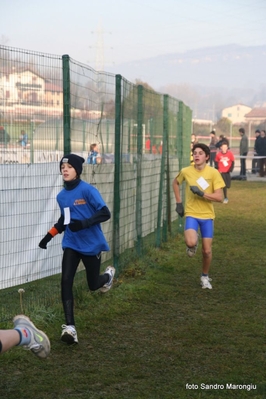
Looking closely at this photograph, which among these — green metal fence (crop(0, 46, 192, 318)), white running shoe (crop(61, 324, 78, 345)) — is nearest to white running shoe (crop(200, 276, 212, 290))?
green metal fence (crop(0, 46, 192, 318))

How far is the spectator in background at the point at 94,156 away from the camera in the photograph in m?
9.38

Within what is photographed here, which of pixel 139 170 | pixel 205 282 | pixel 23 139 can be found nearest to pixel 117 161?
pixel 139 170

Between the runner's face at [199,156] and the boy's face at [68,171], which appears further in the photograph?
the runner's face at [199,156]

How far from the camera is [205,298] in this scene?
9.20 meters

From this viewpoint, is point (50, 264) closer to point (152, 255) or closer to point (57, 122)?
point (57, 122)

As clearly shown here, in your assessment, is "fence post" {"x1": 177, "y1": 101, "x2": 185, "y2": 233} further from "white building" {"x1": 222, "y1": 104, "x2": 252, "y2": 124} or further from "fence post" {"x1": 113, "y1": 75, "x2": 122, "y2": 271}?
"white building" {"x1": 222, "y1": 104, "x2": 252, "y2": 124}

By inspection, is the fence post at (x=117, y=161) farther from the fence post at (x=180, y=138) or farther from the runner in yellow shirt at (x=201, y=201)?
the fence post at (x=180, y=138)

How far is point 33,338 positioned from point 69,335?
4.62 feet

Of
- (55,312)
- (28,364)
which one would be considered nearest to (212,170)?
(55,312)

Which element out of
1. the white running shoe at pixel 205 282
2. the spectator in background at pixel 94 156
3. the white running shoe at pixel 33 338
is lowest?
the white running shoe at pixel 205 282

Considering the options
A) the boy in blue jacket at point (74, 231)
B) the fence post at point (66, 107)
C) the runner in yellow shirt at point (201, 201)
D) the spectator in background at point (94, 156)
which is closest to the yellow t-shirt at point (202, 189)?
the runner in yellow shirt at point (201, 201)

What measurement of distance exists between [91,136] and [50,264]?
5.43ft

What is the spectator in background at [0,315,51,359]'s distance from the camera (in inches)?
200

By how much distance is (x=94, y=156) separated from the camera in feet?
31.2
